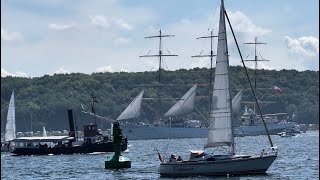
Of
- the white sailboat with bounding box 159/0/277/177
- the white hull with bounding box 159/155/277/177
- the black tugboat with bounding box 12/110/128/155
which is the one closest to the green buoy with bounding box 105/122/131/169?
the white sailboat with bounding box 159/0/277/177

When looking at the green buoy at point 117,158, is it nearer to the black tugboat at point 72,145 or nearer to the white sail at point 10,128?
the black tugboat at point 72,145

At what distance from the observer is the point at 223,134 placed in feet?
190

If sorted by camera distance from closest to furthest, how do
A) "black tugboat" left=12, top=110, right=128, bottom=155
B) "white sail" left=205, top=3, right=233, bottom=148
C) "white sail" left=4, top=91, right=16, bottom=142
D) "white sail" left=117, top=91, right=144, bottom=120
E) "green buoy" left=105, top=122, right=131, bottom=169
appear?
1. "white sail" left=205, top=3, right=233, bottom=148
2. "green buoy" left=105, top=122, right=131, bottom=169
3. "black tugboat" left=12, top=110, right=128, bottom=155
4. "white sail" left=4, top=91, right=16, bottom=142
5. "white sail" left=117, top=91, right=144, bottom=120

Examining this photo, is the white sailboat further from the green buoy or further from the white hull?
the green buoy

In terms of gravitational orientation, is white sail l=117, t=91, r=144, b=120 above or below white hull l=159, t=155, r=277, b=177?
above

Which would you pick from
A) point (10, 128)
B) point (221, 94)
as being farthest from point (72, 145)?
point (221, 94)

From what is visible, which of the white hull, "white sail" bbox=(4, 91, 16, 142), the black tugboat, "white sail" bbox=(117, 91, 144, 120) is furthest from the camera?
"white sail" bbox=(117, 91, 144, 120)

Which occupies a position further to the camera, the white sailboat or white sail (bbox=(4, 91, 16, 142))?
white sail (bbox=(4, 91, 16, 142))

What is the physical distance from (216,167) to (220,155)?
3.44 ft

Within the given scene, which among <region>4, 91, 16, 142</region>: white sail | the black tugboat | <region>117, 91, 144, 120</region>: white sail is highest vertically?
<region>117, 91, 144, 120</region>: white sail

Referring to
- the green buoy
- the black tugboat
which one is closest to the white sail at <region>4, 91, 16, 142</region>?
the black tugboat

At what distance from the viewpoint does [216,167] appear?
183 feet

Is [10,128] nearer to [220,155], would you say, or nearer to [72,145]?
[72,145]

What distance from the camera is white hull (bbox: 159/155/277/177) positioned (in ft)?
182
